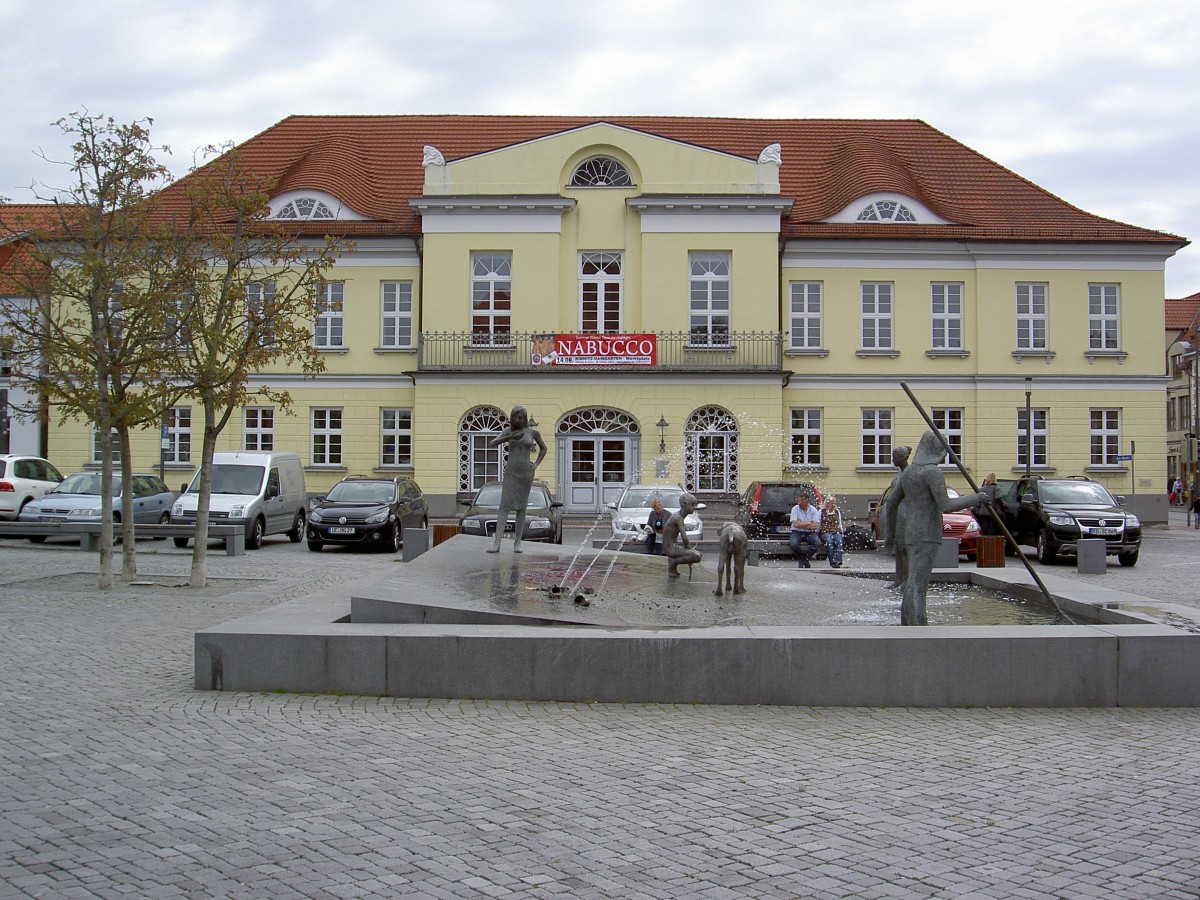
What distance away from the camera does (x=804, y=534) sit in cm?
1864

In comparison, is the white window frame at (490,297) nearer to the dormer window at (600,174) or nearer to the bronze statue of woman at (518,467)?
the dormer window at (600,174)

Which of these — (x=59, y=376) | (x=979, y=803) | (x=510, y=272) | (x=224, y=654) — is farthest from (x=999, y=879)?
(x=510, y=272)

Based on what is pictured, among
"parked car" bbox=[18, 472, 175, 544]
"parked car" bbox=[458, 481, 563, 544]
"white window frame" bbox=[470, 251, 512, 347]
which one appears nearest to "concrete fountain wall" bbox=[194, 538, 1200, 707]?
"parked car" bbox=[458, 481, 563, 544]

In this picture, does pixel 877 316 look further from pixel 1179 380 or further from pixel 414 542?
pixel 1179 380

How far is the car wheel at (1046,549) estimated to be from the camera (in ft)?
73.0

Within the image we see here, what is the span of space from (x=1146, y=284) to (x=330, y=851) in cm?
3778

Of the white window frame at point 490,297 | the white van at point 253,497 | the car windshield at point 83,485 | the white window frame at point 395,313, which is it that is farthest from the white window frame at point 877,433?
the car windshield at point 83,485

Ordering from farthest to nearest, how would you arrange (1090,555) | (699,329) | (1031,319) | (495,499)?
(1031,319) < (699,329) < (495,499) < (1090,555)

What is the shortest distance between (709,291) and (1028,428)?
11.0 metres

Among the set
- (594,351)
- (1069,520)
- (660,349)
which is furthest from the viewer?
(660,349)

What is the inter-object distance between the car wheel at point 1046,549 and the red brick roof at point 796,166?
16.1 meters

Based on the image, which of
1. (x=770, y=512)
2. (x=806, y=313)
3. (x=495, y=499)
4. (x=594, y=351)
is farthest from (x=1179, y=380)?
(x=495, y=499)

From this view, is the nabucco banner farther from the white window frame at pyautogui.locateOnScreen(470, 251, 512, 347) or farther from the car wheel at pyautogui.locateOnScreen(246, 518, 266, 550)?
the car wheel at pyautogui.locateOnScreen(246, 518, 266, 550)

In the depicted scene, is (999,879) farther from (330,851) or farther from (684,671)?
(684,671)
